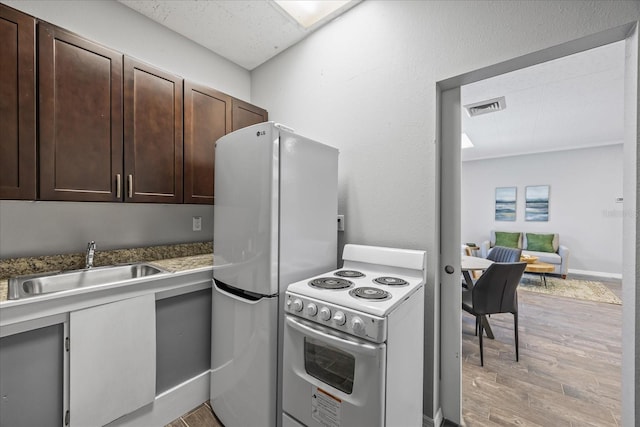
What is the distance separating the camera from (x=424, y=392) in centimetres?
160

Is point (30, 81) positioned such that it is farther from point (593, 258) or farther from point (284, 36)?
point (593, 258)

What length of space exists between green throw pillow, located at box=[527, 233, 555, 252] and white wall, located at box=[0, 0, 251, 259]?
21.5 feet

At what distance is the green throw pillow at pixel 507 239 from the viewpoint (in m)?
5.91

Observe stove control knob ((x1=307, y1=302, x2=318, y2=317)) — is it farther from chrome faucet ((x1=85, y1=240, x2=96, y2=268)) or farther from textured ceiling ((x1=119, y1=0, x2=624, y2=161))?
textured ceiling ((x1=119, y1=0, x2=624, y2=161))

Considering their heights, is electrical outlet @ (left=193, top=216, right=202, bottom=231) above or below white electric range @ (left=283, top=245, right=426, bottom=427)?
above

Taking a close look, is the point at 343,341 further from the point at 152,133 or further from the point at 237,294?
the point at 152,133

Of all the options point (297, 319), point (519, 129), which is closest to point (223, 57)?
point (297, 319)

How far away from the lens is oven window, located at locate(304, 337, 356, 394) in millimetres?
1141

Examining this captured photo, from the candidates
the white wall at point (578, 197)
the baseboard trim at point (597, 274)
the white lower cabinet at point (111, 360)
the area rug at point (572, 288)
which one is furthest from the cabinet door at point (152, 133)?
the baseboard trim at point (597, 274)

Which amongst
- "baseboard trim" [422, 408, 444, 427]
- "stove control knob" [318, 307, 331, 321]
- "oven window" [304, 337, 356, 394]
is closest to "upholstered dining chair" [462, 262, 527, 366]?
"baseboard trim" [422, 408, 444, 427]

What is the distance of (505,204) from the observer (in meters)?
6.25

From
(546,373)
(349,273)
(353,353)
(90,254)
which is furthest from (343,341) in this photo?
(546,373)

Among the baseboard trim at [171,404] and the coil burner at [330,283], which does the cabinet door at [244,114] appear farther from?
the baseboard trim at [171,404]

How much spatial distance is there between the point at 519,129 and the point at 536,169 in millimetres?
2173
